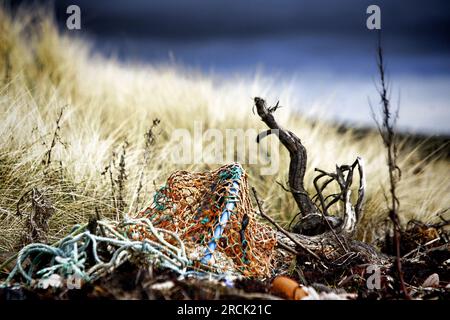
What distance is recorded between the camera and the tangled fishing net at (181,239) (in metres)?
2.80

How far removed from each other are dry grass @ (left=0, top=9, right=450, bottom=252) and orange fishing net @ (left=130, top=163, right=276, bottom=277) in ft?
3.09

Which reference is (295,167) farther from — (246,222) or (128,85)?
(128,85)

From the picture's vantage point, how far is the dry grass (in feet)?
15.7

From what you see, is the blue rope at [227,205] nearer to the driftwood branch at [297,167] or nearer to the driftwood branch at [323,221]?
the driftwood branch at [323,221]

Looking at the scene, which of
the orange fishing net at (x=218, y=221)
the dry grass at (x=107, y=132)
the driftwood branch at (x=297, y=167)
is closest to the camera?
the orange fishing net at (x=218, y=221)

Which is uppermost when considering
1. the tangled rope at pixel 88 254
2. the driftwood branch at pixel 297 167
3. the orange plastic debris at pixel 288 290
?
the driftwood branch at pixel 297 167

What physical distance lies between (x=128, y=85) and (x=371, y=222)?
482 centimetres

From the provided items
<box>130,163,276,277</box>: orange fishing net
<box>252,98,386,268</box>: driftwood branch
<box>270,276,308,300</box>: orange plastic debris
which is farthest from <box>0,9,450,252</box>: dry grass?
<box>270,276,308,300</box>: orange plastic debris

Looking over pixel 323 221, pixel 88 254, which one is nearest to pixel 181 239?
pixel 88 254

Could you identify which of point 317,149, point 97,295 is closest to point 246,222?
point 97,295

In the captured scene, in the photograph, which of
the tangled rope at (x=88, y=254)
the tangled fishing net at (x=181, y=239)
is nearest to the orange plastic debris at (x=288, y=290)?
the tangled fishing net at (x=181, y=239)

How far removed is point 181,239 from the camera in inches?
129

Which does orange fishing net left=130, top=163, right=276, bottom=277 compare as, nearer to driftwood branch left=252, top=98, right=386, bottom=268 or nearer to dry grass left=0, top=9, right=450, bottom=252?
driftwood branch left=252, top=98, right=386, bottom=268

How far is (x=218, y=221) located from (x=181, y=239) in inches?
9.5
